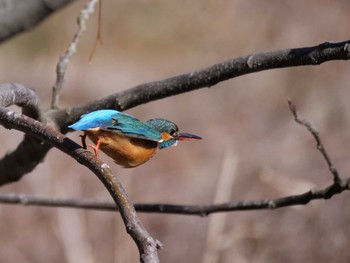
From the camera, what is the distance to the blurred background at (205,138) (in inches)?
145

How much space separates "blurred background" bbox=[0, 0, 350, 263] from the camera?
3676 millimetres

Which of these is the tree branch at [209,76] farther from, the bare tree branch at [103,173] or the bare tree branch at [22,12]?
the bare tree branch at [103,173]

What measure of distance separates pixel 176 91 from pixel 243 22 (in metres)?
5.49

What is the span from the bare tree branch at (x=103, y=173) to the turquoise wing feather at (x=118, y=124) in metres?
0.04

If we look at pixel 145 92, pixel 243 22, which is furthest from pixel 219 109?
pixel 145 92

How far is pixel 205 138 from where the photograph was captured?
19.3ft

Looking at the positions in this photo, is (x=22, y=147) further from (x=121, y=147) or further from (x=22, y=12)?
(x=121, y=147)

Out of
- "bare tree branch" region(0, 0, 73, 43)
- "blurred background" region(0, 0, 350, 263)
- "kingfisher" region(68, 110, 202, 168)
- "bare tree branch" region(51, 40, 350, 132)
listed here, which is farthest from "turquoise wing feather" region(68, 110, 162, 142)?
"blurred background" region(0, 0, 350, 263)

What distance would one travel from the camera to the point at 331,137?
4.78 meters

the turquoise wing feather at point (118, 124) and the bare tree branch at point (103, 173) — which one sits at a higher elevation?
the turquoise wing feather at point (118, 124)

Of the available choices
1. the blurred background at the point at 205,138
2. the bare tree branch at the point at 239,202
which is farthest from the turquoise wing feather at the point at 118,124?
the blurred background at the point at 205,138

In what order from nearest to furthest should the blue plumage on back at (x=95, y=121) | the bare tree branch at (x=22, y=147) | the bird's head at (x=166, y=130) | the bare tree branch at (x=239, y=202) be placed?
1. the blue plumage on back at (x=95, y=121)
2. the bird's head at (x=166, y=130)
3. the bare tree branch at (x=22, y=147)
4. the bare tree branch at (x=239, y=202)

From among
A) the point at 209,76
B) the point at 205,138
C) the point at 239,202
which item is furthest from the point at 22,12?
the point at 205,138

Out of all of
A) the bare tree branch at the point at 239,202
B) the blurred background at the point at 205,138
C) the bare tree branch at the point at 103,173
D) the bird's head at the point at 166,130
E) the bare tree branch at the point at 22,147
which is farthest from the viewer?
the blurred background at the point at 205,138
